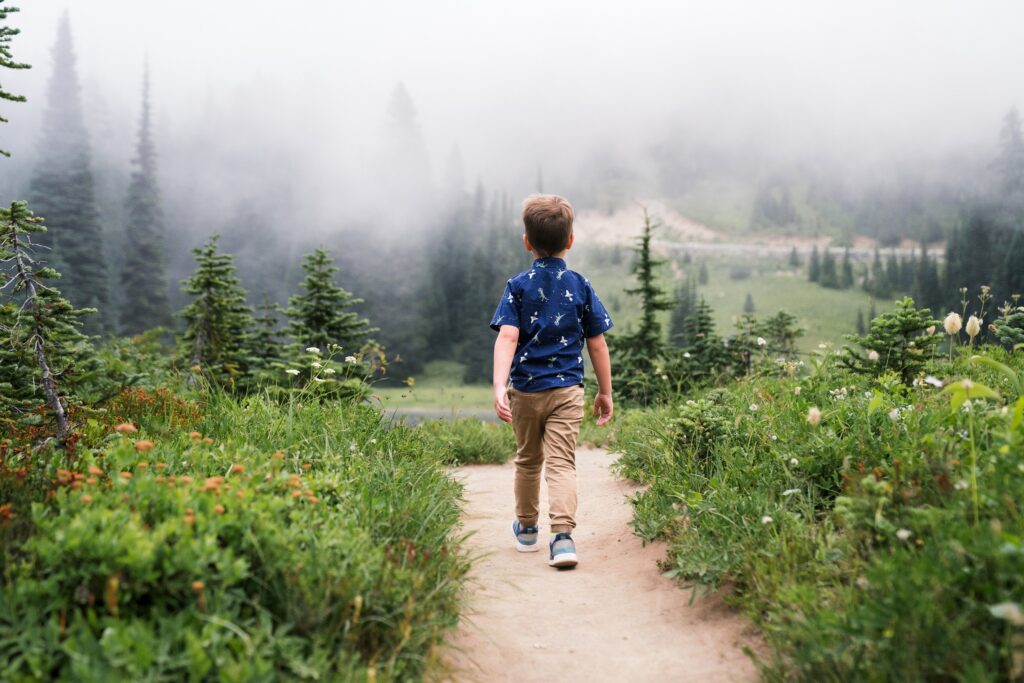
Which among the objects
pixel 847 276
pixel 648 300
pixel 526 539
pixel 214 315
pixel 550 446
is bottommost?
pixel 847 276

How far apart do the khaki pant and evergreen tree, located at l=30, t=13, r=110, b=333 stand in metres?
46.5

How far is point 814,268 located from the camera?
325ft

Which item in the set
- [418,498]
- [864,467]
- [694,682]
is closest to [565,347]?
[418,498]

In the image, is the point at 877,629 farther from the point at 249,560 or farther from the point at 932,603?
the point at 249,560

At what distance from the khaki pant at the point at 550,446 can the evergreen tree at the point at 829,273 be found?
95880 mm

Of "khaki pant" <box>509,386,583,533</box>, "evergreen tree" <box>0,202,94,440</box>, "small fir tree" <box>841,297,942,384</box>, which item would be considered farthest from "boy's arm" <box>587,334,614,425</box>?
"small fir tree" <box>841,297,942,384</box>

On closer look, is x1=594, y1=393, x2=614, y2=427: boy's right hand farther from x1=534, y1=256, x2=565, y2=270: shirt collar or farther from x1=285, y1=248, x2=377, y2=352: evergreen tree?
x1=285, y1=248, x2=377, y2=352: evergreen tree

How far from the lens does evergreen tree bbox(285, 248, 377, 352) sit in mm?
14086

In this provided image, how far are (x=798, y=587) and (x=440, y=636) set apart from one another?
5.42 feet

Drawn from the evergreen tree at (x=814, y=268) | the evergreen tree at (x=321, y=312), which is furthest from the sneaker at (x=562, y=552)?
the evergreen tree at (x=814, y=268)

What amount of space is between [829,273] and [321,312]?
304ft


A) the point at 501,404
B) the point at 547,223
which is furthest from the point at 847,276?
the point at 501,404

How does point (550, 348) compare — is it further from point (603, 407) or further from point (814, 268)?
point (814, 268)

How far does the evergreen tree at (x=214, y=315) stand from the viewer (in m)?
14.9
